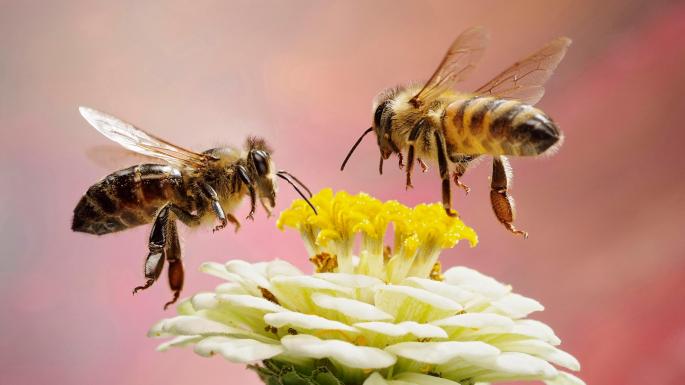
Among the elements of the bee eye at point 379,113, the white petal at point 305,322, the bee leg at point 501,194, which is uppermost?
the bee eye at point 379,113

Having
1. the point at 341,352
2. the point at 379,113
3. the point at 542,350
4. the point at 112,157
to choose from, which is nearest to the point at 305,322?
the point at 341,352

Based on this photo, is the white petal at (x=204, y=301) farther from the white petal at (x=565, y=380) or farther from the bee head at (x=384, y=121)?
the white petal at (x=565, y=380)

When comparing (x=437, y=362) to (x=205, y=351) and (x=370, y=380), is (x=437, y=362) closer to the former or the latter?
(x=370, y=380)

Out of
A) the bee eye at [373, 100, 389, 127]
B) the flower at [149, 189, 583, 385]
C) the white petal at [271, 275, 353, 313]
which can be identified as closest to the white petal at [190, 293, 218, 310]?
the flower at [149, 189, 583, 385]

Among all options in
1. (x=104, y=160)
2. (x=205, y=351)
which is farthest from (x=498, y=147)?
(x=104, y=160)

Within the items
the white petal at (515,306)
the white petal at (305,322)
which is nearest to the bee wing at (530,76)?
the white petal at (515,306)

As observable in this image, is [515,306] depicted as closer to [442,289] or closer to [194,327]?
[442,289]
